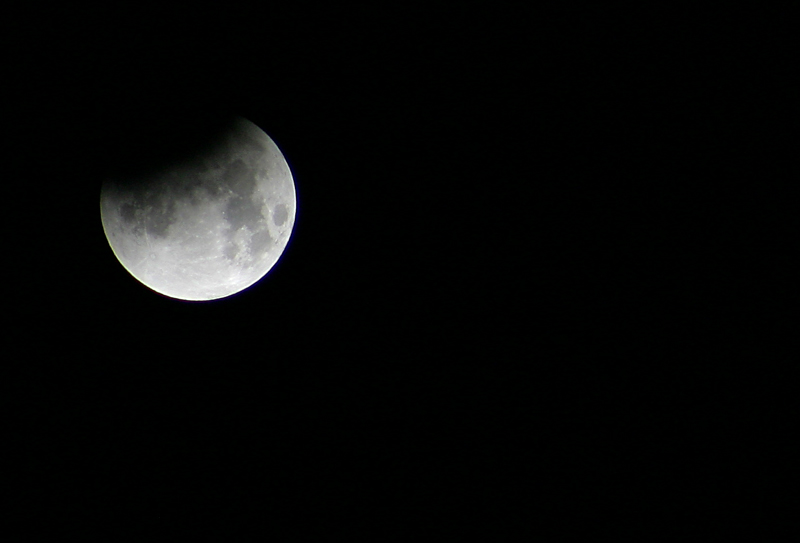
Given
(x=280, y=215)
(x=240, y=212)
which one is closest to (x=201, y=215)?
(x=240, y=212)

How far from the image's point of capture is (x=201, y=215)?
281 centimetres

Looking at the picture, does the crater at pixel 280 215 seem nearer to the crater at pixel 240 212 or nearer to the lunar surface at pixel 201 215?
the lunar surface at pixel 201 215

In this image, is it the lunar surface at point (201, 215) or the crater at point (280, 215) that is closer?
the lunar surface at point (201, 215)

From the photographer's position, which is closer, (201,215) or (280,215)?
(201,215)

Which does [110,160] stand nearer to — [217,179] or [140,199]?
[140,199]

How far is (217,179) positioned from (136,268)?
782 mm

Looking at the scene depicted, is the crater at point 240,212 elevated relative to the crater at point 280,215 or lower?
lower

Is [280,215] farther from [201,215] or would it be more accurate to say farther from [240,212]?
[201,215]

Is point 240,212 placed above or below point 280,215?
below

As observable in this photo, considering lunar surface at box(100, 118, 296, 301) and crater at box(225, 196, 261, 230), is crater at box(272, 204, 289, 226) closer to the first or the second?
lunar surface at box(100, 118, 296, 301)

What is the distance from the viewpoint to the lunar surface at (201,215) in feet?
9.21

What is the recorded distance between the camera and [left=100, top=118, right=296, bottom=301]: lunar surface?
281 centimetres

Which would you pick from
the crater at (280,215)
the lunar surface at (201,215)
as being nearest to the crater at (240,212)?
the lunar surface at (201,215)

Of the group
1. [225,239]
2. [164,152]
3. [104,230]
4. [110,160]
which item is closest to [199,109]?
[164,152]
